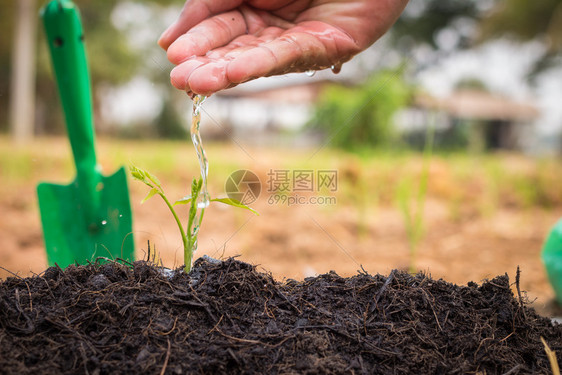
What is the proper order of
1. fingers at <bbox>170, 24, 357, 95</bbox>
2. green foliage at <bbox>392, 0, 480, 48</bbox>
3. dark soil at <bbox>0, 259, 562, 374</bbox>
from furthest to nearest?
green foliage at <bbox>392, 0, 480, 48</bbox>, fingers at <bbox>170, 24, 357, 95</bbox>, dark soil at <bbox>0, 259, 562, 374</bbox>

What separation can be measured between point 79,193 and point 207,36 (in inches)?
29.3

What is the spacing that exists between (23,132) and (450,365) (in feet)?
24.9

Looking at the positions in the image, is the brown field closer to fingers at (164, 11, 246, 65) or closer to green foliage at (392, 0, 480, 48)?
Result: fingers at (164, 11, 246, 65)

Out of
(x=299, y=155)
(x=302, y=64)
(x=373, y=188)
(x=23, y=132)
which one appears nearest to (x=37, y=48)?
(x=23, y=132)

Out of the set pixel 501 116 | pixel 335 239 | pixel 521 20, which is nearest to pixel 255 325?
pixel 335 239

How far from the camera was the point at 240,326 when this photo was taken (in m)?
0.68

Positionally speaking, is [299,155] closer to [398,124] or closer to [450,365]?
[398,124]

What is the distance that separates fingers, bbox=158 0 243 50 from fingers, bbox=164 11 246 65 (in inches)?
1.1

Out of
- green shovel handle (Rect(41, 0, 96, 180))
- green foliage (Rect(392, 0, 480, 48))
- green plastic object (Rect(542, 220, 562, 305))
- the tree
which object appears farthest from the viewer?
green foliage (Rect(392, 0, 480, 48))

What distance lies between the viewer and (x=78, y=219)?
143 centimetres

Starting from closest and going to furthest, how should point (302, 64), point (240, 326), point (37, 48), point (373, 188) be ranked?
point (240, 326), point (302, 64), point (373, 188), point (37, 48)

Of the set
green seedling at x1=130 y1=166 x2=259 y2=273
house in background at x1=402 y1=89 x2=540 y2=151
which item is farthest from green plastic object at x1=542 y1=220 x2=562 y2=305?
house in background at x1=402 y1=89 x2=540 y2=151

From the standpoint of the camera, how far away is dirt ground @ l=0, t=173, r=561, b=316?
2004 millimetres

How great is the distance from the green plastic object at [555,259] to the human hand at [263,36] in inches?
42.0
